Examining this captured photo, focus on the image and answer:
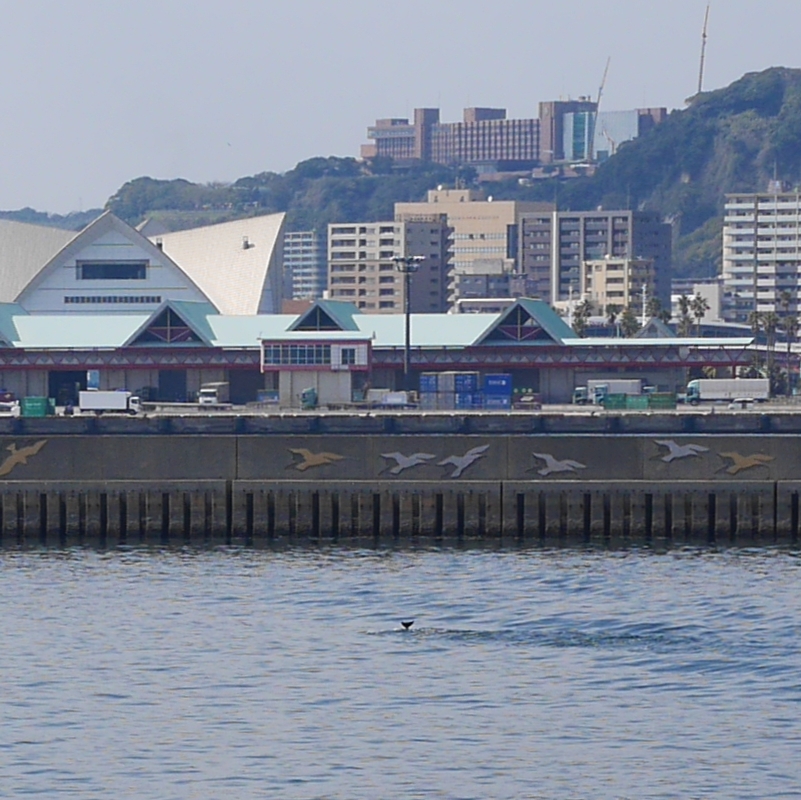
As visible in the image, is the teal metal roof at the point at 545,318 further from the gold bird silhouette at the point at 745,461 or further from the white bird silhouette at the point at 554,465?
the gold bird silhouette at the point at 745,461

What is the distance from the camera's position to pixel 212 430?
7231 cm

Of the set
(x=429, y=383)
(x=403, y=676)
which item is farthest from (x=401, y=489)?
(x=429, y=383)

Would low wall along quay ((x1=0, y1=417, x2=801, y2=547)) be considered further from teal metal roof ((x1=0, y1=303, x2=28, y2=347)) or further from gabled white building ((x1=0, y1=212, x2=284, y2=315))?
gabled white building ((x1=0, y1=212, x2=284, y2=315))

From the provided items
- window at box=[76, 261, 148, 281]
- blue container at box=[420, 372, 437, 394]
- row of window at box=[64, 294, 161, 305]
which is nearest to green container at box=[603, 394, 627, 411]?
blue container at box=[420, 372, 437, 394]

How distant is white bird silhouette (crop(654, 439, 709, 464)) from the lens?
62125 mm

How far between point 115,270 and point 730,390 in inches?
2511

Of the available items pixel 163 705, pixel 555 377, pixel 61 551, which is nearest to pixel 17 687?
pixel 163 705

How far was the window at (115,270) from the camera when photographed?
5994 inches

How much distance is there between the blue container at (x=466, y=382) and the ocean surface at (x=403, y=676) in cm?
4146

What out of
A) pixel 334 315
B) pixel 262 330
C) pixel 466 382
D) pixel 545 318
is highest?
pixel 334 315

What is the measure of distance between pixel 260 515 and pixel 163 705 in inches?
898

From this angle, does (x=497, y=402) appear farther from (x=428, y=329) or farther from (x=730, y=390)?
(x=428, y=329)

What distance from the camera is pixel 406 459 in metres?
63.1

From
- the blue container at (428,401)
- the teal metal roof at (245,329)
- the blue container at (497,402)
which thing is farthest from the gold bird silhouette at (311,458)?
the teal metal roof at (245,329)
